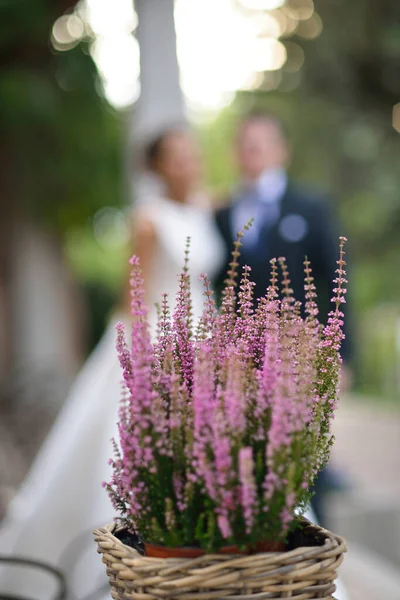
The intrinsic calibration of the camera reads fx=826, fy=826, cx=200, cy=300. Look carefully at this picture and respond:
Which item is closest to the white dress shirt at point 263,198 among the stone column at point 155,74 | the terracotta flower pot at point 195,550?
the stone column at point 155,74

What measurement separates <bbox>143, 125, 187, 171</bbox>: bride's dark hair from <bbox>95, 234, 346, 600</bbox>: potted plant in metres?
3.10

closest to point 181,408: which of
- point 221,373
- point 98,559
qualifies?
point 221,373

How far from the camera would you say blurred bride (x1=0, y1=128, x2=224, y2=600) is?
3.45m

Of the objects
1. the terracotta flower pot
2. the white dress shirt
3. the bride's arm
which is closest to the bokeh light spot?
the white dress shirt

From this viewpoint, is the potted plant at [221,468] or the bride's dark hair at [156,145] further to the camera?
the bride's dark hair at [156,145]

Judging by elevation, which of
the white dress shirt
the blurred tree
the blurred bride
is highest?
the blurred tree

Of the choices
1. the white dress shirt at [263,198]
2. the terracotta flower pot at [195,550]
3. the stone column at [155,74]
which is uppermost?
the stone column at [155,74]

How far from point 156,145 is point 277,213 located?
764mm

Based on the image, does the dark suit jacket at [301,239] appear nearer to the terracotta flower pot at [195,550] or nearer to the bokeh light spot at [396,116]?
the terracotta flower pot at [195,550]

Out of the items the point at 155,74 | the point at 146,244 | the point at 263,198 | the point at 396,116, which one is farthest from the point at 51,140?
the point at 263,198

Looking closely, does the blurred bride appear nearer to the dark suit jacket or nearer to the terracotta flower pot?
the dark suit jacket

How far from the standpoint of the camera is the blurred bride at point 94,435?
3447mm

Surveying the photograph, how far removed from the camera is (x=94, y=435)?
3.77 metres

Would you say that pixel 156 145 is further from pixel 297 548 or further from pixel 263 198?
pixel 297 548
